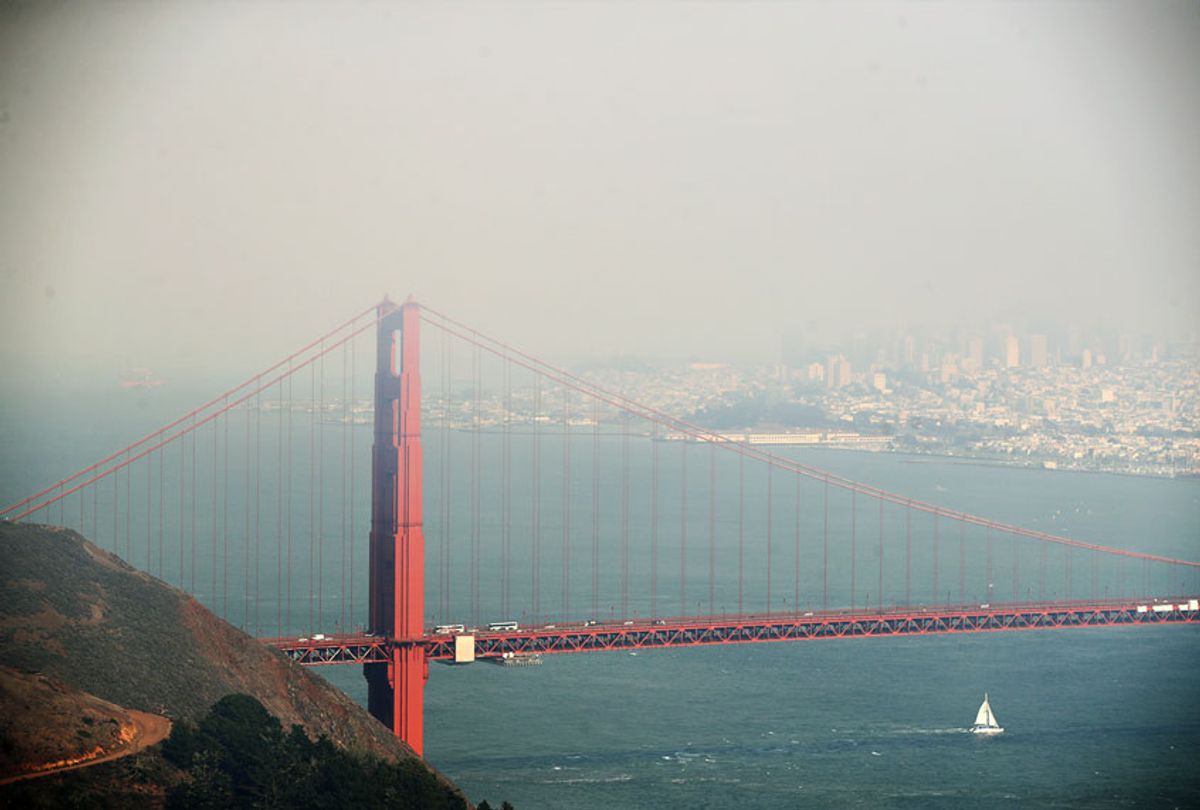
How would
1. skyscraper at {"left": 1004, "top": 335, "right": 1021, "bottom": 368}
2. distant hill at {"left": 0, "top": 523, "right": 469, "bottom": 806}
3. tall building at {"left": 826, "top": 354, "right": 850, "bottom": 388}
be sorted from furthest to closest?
skyscraper at {"left": 1004, "top": 335, "right": 1021, "bottom": 368} < tall building at {"left": 826, "top": 354, "right": 850, "bottom": 388} < distant hill at {"left": 0, "top": 523, "right": 469, "bottom": 806}

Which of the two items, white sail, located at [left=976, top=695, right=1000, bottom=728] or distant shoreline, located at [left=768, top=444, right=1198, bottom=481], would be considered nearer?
white sail, located at [left=976, top=695, right=1000, bottom=728]

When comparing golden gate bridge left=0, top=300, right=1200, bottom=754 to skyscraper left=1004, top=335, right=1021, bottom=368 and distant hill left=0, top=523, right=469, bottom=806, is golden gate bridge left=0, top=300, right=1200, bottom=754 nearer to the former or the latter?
distant hill left=0, top=523, right=469, bottom=806

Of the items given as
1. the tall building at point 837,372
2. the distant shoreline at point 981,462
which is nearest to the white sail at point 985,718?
the distant shoreline at point 981,462

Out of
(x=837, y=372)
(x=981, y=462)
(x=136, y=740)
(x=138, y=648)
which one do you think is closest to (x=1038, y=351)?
(x=837, y=372)

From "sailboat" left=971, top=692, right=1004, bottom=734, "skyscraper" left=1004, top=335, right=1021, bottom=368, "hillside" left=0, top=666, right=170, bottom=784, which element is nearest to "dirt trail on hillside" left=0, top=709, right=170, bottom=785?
"hillside" left=0, top=666, right=170, bottom=784

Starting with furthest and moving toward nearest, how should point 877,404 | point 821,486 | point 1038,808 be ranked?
point 877,404, point 821,486, point 1038,808

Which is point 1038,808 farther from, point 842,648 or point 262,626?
point 262,626

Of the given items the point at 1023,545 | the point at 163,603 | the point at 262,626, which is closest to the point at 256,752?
the point at 163,603
